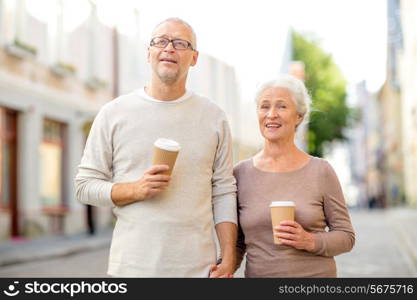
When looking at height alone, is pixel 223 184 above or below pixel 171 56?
below

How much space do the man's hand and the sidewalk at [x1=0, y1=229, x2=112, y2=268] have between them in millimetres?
9629

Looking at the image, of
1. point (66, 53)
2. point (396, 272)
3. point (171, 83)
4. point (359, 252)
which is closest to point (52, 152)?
point (66, 53)

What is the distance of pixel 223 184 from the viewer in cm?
321

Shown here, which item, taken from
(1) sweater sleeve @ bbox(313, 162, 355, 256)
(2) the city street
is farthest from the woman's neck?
(2) the city street

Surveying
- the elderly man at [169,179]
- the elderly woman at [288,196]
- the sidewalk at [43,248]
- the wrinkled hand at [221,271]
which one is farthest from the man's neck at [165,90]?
the sidewalk at [43,248]

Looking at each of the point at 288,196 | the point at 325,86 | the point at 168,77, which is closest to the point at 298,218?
the point at 288,196

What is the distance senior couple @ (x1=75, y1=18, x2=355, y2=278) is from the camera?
10.0ft

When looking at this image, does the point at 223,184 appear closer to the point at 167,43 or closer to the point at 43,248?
the point at 167,43

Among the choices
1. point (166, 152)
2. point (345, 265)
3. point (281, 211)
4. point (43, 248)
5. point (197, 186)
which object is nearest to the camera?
point (166, 152)

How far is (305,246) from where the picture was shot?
3.08 meters

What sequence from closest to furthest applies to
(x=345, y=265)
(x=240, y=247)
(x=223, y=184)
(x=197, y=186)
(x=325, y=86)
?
(x=197, y=186) < (x=223, y=184) < (x=240, y=247) < (x=345, y=265) < (x=325, y=86)

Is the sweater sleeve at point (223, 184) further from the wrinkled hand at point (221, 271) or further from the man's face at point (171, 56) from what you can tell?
the man's face at point (171, 56)

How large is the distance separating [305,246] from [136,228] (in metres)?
0.66

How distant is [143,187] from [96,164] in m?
0.28
